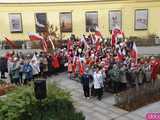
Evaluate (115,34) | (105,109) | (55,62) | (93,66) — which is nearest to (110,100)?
(105,109)

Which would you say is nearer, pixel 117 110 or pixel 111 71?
pixel 117 110

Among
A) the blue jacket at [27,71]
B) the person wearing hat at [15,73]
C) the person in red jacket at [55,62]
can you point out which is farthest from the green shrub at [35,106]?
the person in red jacket at [55,62]

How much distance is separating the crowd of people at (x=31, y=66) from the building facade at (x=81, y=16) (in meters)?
13.6

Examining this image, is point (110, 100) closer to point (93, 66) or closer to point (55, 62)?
point (93, 66)

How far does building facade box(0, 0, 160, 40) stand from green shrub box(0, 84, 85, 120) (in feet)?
80.7

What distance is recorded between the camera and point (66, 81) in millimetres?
19703

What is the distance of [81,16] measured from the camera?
115 feet

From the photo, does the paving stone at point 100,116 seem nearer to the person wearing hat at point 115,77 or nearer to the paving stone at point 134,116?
the paving stone at point 134,116

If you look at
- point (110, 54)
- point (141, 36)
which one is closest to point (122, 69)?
point (110, 54)

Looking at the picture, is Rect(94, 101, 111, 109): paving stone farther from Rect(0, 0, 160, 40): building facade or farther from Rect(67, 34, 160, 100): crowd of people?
Rect(0, 0, 160, 40): building facade

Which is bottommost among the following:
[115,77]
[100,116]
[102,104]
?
[100,116]

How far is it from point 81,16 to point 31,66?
56.6 feet

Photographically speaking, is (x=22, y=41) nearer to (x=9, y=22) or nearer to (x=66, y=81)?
(x=9, y=22)

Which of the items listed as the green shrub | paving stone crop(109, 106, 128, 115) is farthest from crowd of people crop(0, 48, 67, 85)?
the green shrub
